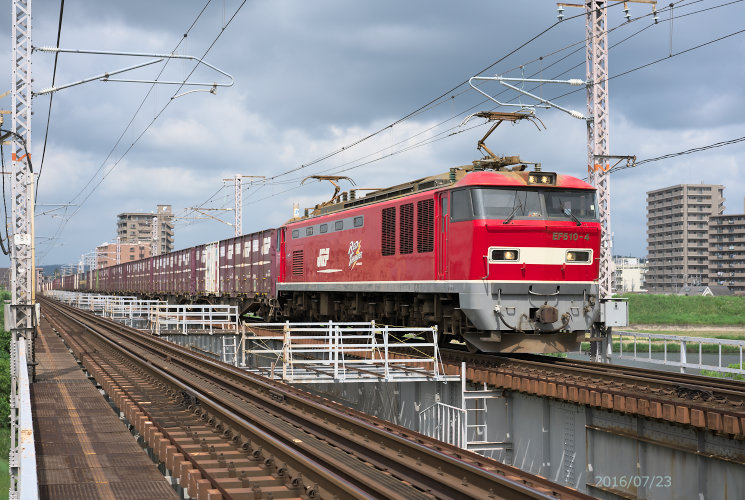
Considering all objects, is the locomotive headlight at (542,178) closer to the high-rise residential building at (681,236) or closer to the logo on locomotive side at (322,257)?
the logo on locomotive side at (322,257)

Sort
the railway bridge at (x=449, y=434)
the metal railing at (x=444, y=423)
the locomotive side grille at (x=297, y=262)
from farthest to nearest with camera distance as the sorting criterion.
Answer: the locomotive side grille at (x=297, y=262)
the metal railing at (x=444, y=423)
the railway bridge at (x=449, y=434)

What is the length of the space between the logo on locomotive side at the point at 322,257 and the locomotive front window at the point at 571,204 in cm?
984

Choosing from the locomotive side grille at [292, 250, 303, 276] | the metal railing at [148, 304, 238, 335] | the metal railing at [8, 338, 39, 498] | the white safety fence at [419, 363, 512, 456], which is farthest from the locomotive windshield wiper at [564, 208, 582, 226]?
the metal railing at [148, 304, 238, 335]

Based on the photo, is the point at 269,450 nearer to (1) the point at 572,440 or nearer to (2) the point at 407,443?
(2) the point at 407,443

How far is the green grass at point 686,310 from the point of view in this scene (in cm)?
8112

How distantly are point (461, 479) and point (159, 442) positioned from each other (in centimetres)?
424

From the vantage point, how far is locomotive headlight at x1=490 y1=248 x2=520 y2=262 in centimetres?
1742

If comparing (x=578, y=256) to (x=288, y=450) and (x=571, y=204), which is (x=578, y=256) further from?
(x=288, y=450)

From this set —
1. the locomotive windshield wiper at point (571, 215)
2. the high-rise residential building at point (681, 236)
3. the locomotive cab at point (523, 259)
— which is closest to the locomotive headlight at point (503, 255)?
the locomotive cab at point (523, 259)

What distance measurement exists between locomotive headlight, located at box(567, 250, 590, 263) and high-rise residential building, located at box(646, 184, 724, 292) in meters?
142

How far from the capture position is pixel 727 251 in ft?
478

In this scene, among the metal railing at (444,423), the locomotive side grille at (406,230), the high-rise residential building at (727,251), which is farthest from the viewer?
the high-rise residential building at (727,251)

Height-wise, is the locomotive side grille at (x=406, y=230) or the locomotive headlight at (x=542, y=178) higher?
the locomotive headlight at (x=542, y=178)

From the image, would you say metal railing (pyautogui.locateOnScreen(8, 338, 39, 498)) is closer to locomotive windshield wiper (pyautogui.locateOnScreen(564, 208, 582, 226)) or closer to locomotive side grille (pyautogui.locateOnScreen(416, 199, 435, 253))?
locomotive side grille (pyautogui.locateOnScreen(416, 199, 435, 253))
